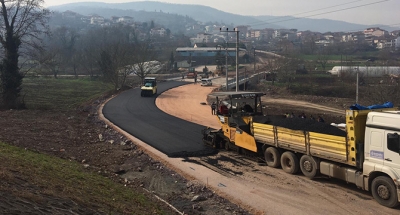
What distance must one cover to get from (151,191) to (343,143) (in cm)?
661

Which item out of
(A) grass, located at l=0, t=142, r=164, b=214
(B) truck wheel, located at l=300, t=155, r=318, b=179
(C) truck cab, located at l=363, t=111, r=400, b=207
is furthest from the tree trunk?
(C) truck cab, located at l=363, t=111, r=400, b=207

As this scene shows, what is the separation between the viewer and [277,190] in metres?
12.5

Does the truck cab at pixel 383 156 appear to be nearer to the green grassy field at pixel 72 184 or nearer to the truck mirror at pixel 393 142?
the truck mirror at pixel 393 142

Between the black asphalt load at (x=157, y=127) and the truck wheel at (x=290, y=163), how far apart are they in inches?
159

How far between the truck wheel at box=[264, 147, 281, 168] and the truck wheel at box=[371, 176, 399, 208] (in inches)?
163

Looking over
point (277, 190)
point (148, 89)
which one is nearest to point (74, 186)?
point (277, 190)

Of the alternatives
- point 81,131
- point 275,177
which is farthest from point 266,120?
point 81,131

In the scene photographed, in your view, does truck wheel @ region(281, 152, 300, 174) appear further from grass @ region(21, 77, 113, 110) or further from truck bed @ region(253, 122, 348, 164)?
grass @ region(21, 77, 113, 110)

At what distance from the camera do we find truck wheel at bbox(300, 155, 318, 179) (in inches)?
515

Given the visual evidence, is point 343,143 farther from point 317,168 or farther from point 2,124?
point 2,124

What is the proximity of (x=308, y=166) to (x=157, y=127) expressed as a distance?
12.9m

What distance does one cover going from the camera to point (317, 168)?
1296cm

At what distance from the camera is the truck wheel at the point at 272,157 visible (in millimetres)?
14641

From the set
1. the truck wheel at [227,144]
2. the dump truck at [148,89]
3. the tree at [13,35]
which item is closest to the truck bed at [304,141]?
the truck wheel at [227,144]
